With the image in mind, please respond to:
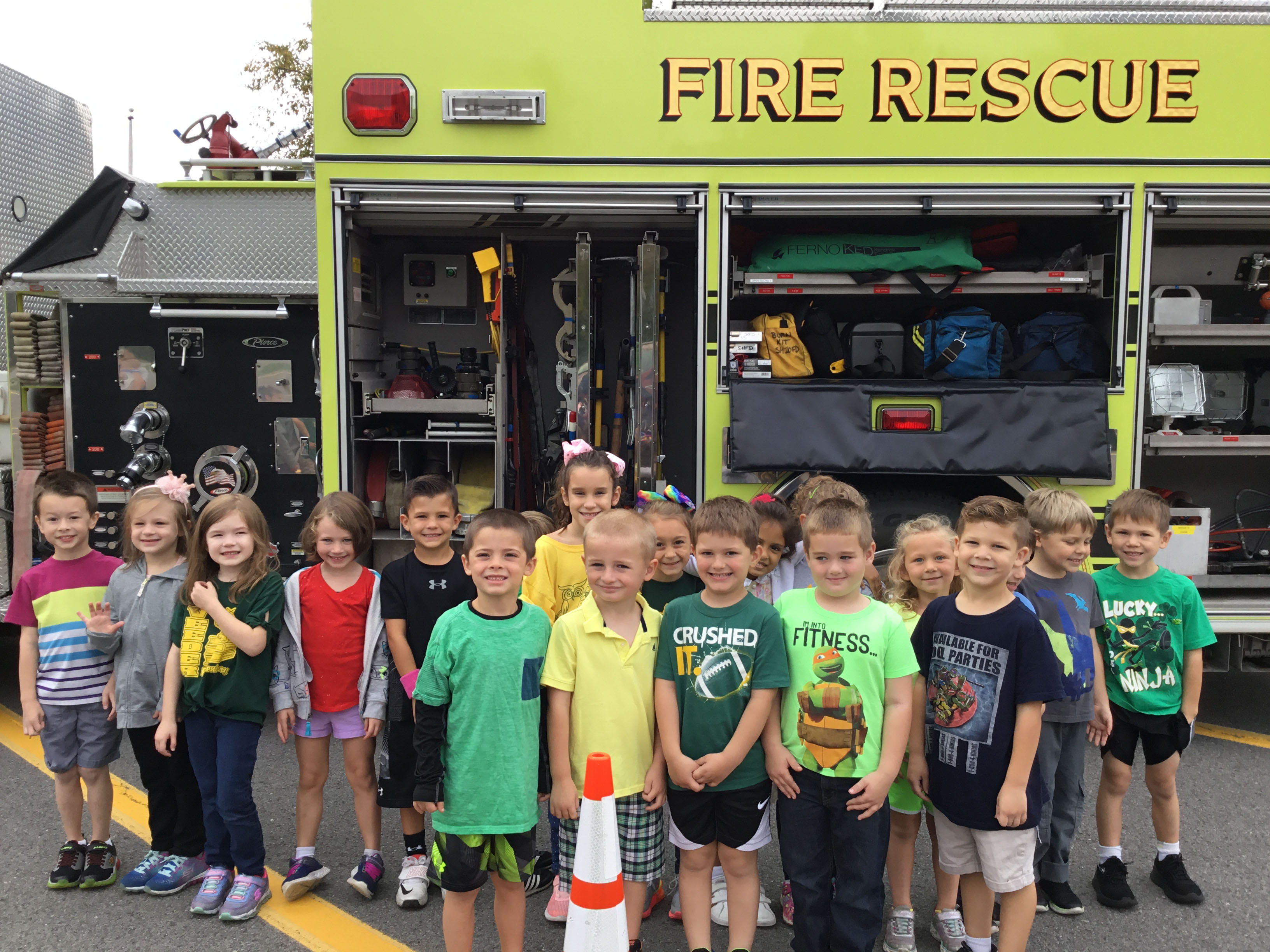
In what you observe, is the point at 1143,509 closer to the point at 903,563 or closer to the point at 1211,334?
the point at 903,563

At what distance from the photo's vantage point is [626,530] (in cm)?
235

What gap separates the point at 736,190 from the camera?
4.04m

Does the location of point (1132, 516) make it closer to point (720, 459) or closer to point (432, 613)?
point (720, 459)

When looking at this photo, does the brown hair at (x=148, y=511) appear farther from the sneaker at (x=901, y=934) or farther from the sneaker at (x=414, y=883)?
the sneaker at (x=901, y=934)

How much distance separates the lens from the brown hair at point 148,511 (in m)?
3.05

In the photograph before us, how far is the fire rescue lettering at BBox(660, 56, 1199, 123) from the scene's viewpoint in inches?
156

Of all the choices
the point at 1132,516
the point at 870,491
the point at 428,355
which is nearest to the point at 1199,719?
the point at 870,491

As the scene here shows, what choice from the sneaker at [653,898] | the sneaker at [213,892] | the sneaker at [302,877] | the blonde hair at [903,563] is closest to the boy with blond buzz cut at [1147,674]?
the blonde hair at [903,563]

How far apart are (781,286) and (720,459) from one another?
95 cm

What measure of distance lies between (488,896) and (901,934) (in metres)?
1.33

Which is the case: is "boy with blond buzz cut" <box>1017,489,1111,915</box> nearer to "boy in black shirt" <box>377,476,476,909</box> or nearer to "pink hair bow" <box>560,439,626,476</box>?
"pink hair bow" <box>560,439,626,476</box>

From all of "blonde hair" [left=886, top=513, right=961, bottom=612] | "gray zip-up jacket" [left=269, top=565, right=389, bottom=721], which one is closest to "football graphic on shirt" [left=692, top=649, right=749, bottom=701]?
"blonde hair" [left=886, top=513, right=961, bottom=612]

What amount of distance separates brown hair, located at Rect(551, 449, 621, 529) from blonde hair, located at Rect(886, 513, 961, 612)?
3.07 feet

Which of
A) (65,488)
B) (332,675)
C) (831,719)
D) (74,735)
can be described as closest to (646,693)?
(831,719)
